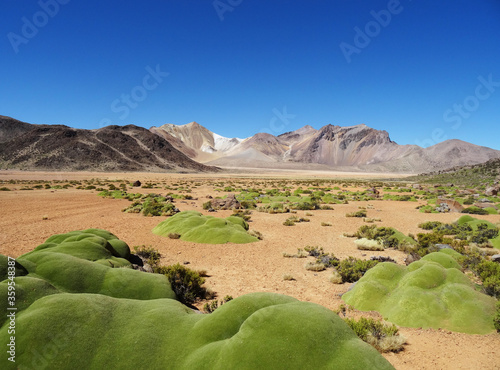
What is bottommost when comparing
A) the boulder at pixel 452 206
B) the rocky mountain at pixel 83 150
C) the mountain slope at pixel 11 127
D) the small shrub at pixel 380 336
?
the small shrub at pixel 380 336

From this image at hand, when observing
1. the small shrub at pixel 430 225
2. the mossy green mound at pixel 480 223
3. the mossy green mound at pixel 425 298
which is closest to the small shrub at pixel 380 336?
the mossy green mound at pixel 425 298

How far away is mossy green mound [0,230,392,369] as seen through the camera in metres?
3.06

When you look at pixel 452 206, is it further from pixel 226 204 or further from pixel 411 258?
pixel 226 204

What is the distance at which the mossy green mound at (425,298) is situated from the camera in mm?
6137

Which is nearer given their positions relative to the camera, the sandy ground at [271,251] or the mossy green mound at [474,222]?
the sandy ground at [271,251]

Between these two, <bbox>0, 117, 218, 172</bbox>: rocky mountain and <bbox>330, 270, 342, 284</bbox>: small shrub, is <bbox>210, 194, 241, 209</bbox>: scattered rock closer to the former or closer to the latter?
<bbox>330, 270, 342, 284</bbox>: small shrub

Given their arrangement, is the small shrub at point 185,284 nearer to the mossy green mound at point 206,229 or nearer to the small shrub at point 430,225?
the mossy green mound at point 206,229

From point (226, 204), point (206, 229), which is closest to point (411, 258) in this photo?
point (206, 229)

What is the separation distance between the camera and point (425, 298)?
6.59m

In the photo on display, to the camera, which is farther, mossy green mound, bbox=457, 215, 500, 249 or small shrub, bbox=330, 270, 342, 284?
mossy green mound, bbox=457, 215, 500, 249

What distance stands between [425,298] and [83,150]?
130414mm

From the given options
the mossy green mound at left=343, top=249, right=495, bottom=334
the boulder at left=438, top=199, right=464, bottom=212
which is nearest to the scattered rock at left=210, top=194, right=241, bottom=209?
the mossy green mound at left=343, top=249, right=495, bottom=334

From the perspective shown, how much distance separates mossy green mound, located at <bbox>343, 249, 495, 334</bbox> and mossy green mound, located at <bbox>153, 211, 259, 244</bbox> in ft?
24.0

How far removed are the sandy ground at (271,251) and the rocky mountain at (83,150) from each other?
9632 centimetres
